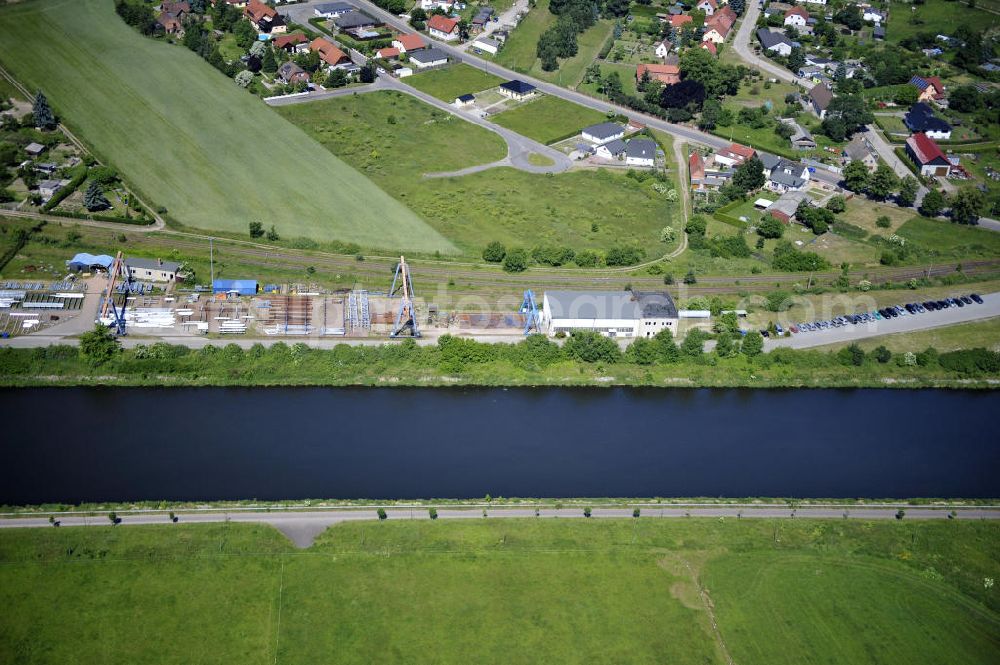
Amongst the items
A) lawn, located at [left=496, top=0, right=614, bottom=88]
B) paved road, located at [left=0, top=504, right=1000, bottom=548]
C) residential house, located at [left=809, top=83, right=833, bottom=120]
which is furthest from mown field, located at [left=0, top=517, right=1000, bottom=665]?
lawn, located at [left=496, top=0, right=614, bottom=88]

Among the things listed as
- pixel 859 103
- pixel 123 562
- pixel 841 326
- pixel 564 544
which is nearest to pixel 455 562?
pixel 564 544

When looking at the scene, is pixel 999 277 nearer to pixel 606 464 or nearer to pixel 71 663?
pixel 606 464

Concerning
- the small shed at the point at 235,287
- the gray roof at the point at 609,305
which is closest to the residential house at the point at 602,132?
the gray roof at the point at 609,305

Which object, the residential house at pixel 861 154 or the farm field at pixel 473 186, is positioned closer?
the farm field at pixel 473 186

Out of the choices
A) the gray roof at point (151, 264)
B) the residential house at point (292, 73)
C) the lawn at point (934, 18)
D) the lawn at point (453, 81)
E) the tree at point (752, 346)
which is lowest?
the gray roof at point (151, 264)

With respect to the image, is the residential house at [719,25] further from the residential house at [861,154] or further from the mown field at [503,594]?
the mown field at [503,594]

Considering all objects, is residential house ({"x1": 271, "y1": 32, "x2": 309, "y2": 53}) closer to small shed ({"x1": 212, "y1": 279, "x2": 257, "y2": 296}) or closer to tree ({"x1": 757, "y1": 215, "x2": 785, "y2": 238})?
small shed ({"x1": 212, "y1": 279, "x2": 257, "y2": 296})

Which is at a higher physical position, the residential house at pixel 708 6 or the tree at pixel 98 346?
the residential house at pixel 708 6
